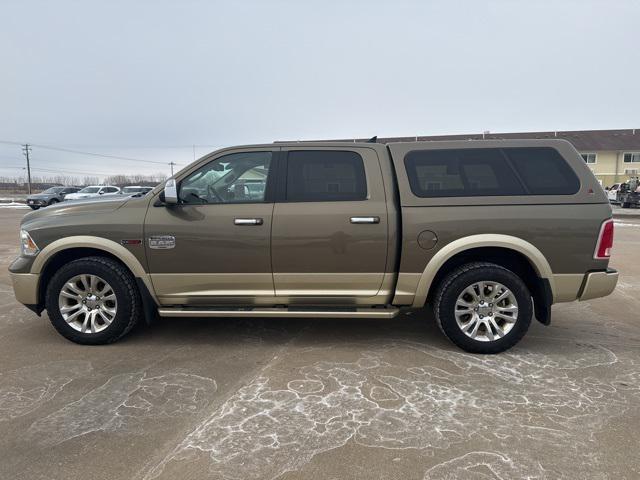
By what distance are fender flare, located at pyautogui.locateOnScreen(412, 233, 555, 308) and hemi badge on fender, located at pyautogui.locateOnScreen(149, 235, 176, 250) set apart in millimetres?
2347

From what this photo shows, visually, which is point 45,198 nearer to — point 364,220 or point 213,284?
point 213,284

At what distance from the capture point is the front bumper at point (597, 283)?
3.98 metres

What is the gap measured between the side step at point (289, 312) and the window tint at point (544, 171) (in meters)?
1.69

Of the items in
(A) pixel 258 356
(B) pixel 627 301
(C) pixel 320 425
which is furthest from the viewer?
(B) pixel 627 301

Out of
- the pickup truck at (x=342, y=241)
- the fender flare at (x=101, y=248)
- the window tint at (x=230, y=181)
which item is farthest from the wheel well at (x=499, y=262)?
the fender flare at (x=101, y=248)

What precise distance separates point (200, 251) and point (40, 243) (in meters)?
Result: 1.55

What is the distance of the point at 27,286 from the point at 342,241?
9.99 ft

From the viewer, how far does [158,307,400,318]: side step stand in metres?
4.09

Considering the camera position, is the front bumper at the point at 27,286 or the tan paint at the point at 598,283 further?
the front bumper at the point at 27,286

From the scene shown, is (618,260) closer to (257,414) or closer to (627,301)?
(627,301)

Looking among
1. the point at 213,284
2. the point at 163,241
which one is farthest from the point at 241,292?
the point at 163,241

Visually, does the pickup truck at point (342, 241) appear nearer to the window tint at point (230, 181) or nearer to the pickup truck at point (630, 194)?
the window tint at point (230, 181)

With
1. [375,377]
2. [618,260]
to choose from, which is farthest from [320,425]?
[618,260]

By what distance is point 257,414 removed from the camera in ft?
9.97
